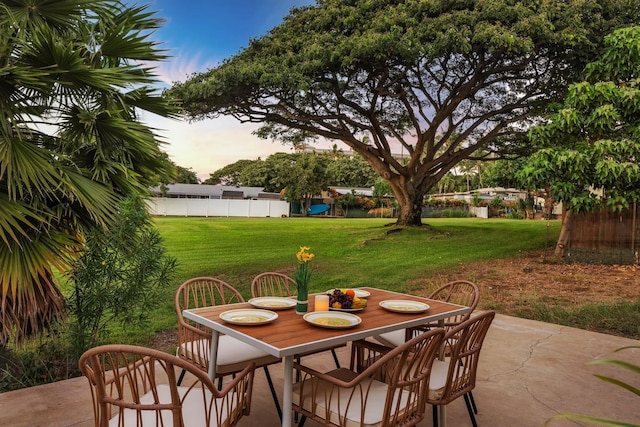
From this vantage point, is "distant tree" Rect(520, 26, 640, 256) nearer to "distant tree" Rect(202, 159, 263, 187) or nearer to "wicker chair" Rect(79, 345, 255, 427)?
"wicker chair" Rect(79, 345, 255, 427)

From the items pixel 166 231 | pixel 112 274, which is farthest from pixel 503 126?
pixel 112 274

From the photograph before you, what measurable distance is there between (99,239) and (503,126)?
392 inches

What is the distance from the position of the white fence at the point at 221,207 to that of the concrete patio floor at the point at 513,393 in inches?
318

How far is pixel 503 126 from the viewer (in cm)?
1077

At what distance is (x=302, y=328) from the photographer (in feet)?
6.97

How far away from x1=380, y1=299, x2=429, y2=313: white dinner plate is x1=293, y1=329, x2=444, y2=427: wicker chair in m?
0.62

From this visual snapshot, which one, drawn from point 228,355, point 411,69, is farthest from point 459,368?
point 411,69

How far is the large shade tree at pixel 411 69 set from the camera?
7.44m

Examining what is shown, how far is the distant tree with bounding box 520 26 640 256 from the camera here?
641 cm

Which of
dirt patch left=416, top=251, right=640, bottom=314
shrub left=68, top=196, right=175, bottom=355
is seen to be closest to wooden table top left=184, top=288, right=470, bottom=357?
shrub left=68, top=196, right=175, bottom=355

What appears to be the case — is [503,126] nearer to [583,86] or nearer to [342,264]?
[583,86]

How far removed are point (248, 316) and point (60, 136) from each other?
6.05 ft

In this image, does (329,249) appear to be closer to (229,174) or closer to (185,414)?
(185,414)

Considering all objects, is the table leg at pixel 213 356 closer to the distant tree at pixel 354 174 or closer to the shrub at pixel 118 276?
the shrub at pixel 118 276
